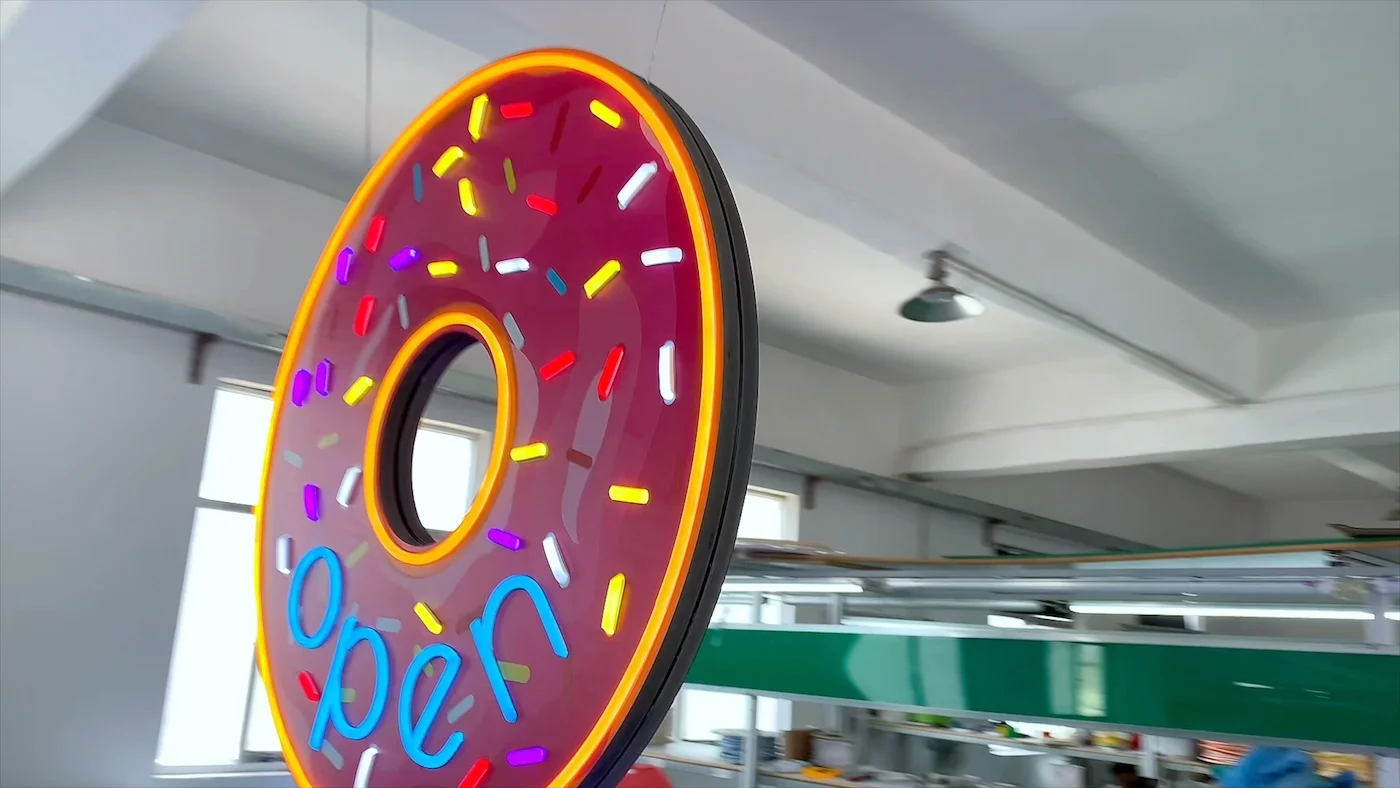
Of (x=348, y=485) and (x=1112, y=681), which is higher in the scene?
(x=348, y=485)

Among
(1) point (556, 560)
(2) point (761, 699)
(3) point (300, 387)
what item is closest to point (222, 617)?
(2) point (761, 699)

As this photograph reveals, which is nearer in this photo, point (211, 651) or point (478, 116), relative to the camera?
point (478, 116)

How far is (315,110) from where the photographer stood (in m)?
3.47

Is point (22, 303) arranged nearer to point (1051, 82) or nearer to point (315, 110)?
point (315, 110)

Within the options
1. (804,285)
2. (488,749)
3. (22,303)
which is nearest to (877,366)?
(804,285)

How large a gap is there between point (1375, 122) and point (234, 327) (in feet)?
12.3

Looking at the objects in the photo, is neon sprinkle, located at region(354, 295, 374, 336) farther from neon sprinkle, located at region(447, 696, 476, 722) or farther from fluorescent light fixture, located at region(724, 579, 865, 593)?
fluorescent light fixture, located at region(724, 579, 865, 593)

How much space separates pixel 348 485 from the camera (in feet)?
3.41

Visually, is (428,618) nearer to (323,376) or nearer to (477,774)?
(477,774)

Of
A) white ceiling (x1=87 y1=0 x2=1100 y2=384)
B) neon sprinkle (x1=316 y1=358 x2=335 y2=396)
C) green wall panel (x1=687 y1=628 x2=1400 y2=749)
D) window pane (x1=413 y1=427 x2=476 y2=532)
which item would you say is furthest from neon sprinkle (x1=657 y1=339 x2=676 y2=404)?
window pane (x1=413 y1=427 x2=476 y2=532)

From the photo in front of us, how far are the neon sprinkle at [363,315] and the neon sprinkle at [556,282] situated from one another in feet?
1.06

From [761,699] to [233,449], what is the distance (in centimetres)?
298

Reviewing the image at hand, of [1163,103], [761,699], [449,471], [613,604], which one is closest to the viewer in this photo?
[613,604]

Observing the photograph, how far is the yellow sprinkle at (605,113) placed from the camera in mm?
832
